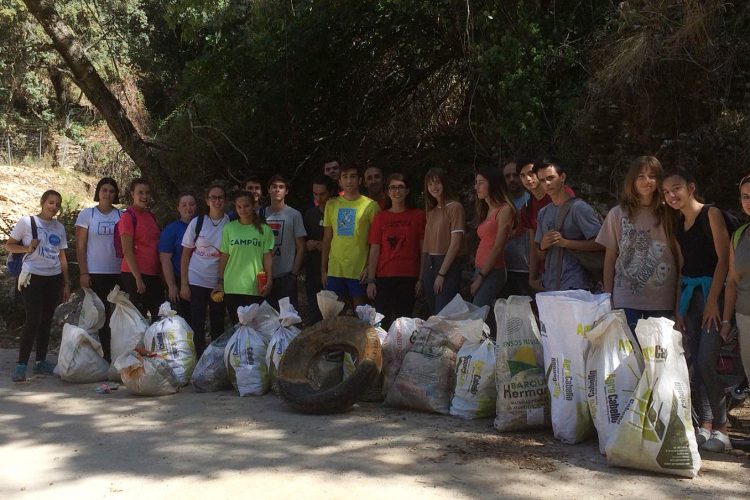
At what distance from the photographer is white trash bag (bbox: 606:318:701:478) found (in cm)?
417

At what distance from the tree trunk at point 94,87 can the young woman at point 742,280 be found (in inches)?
336

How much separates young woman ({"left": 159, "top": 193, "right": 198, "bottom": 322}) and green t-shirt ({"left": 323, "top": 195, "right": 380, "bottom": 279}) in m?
1.40

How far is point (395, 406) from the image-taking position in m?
5.79

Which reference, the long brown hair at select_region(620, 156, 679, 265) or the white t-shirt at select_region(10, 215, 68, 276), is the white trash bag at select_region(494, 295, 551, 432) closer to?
the long brown hair at select_region(620, 156, 679, 265)

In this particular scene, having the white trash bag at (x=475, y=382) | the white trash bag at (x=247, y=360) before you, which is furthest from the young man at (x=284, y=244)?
the white trash bag at (x=475, y=382)

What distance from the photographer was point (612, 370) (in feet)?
15.0

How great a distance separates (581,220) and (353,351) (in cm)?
195

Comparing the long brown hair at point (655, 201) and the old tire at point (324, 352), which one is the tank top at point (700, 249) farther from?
the old tire at point (324, 352)

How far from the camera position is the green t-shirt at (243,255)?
22.5 feet

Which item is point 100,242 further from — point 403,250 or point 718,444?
point 718,444

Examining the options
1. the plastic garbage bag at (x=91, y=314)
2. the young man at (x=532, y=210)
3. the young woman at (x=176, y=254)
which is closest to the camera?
the young man at (x=532, y=210)

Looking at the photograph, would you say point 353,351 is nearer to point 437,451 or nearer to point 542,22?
point 437,451

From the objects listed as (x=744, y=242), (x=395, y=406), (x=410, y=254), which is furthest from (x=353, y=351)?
(x=744, y=242)

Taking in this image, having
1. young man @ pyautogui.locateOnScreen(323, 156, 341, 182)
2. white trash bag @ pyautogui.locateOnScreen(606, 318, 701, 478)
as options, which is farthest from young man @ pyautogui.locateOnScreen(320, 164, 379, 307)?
white trash bag @ pyautogui.locateOnScreen(606, 318, 701, 478)
